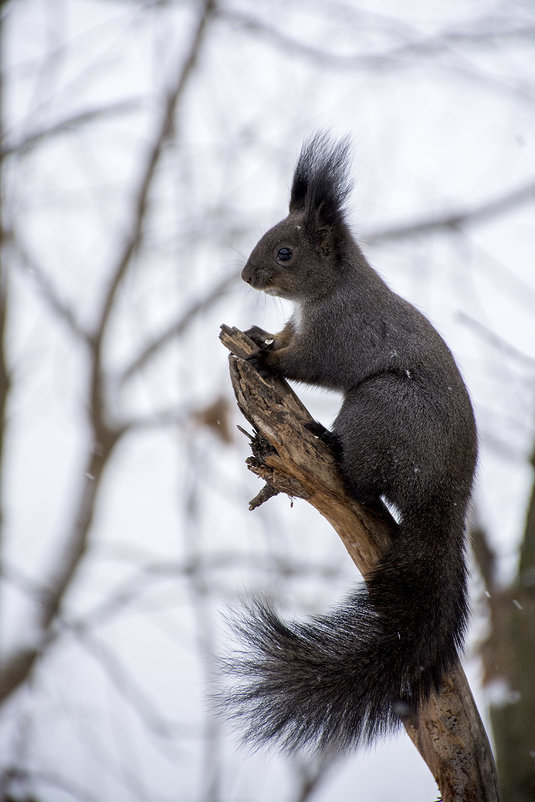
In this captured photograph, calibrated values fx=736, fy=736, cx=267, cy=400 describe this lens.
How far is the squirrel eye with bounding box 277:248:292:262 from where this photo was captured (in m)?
2.51

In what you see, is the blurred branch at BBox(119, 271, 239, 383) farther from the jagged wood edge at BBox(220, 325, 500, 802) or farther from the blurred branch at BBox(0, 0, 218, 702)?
the jagged wood edge at BBox(220, 325, 500, 802)

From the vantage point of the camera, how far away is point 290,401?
2.28 meters

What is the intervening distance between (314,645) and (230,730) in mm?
299

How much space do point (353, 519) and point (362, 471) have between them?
18 cm

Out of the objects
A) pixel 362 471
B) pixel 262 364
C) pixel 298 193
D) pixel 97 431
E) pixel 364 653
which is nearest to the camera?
pixel 364 653

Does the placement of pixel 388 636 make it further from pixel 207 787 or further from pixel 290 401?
pixel 207 787

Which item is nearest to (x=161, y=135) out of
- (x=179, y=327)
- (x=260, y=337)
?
(x=179, y=327)

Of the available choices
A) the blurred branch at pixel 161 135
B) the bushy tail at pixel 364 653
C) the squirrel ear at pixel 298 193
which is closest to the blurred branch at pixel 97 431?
the blurred branch at pixel 161 135

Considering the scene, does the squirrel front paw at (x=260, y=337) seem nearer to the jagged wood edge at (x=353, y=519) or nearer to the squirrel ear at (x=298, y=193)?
the jagged wood edge at (x=353, y=519)

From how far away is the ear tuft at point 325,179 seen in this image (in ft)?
8.21

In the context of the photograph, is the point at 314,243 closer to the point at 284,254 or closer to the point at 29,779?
the point at 284,254

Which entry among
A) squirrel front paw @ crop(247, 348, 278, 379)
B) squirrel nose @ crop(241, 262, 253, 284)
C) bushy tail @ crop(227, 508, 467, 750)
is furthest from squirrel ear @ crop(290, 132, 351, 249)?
bushy tail @ crop(227, 508, 467, 750)

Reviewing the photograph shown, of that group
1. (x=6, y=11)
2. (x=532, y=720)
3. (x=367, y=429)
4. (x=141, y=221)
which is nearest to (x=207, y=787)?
(x=532, y=720)

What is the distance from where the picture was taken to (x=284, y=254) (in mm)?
2510
